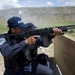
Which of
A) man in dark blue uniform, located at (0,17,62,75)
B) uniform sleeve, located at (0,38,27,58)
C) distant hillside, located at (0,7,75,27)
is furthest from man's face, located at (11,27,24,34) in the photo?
distant hillside, located at (0,7,75,27)

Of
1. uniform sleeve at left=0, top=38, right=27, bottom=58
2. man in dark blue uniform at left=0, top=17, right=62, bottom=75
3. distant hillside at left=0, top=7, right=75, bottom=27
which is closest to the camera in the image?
uniform sleeve at left=0, top=38, right=27, bottom=58

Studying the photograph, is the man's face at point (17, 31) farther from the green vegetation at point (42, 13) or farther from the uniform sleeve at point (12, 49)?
the green vegetation at point (42, 13)

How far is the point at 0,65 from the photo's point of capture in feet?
25.4

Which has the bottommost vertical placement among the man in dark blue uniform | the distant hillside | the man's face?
the distant hillside

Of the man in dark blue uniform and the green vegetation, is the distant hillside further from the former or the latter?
the man in dark blue uniform

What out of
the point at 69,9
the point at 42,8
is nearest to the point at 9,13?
the point at 42,8

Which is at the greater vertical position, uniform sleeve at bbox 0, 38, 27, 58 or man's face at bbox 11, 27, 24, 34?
man's face at bbox 11, 27, 24, 34

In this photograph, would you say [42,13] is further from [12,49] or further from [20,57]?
[12,49]

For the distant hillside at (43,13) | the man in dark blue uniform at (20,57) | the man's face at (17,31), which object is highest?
the man's face at (17,31)

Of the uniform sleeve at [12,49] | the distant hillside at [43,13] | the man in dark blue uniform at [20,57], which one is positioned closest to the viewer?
the uniform sleeve at [12,49]

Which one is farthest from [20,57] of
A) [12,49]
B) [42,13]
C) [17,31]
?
[42,13]

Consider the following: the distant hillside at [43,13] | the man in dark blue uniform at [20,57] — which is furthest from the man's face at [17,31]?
the distant hillside at [43,13]

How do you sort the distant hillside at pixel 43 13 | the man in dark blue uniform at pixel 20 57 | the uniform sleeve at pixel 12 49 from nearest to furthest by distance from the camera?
the uniform sleeve at pixel 12 49 → the man in dark blue uniform at pixel 20 57 → the distant hillside at pixel 43 13

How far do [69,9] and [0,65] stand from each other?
45.4 meters
